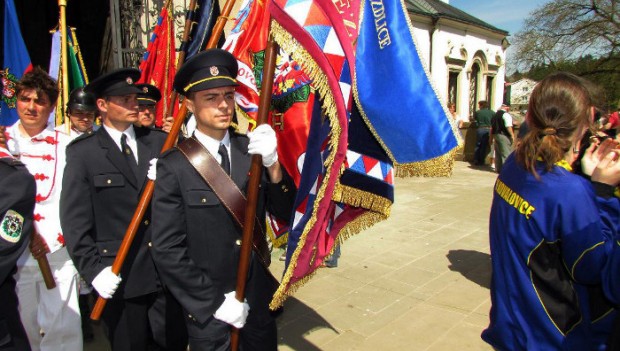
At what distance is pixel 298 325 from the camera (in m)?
3.82

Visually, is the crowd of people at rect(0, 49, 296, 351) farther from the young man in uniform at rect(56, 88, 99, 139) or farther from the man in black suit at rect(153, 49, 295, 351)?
the young man in uniform at rect(56, 88, 99, 139)

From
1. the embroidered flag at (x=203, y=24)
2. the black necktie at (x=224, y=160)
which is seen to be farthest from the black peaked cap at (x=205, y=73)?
the embroidered flag at (x=203, y=24)

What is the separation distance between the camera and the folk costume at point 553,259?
5.42ft

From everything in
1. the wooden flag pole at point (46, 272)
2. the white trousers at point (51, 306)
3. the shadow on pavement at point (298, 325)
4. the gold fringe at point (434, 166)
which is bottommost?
the shadow on pavement at point (298, 325)

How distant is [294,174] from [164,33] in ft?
7.88

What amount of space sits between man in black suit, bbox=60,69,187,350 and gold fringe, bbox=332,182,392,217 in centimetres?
119

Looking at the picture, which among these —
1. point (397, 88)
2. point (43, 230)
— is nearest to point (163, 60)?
point (43, 230)

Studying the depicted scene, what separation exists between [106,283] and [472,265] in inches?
162

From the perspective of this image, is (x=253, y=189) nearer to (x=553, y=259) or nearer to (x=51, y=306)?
(x=553, y=259)

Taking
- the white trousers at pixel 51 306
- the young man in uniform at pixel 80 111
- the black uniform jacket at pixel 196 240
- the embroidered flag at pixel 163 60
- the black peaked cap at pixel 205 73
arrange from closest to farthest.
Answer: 1. the black uniform jacket at pixel 196 240
2. the black peaked cap at pixel 205 73
3. the white trousers at pixel 51 306
4. the young man in uniform at pixel 80 111
5. the embroidered flag at pixel 163 60

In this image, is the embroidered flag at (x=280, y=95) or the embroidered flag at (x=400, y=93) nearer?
the embroidered flag at (x=400, y=93)

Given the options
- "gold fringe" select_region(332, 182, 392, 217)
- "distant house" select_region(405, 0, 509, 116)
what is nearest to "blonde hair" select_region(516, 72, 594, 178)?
"gold fringe" select_region(332, 182, 392, 217)

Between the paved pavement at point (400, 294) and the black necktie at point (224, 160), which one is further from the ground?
the black necktie at point (224, 160)

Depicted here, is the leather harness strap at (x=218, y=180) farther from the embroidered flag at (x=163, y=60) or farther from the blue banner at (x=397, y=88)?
the embroidered flag at (x=163, y=60)
